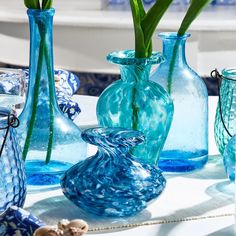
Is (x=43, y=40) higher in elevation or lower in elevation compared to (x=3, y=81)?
higher

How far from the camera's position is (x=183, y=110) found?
1.12 meters

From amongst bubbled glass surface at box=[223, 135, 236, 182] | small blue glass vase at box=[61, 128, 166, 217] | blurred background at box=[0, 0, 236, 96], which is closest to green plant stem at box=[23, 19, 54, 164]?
small blue glass vase at box=[61, 128, 166, 217]

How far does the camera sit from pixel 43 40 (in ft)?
3.37

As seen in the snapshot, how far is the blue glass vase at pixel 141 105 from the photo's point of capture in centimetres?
104

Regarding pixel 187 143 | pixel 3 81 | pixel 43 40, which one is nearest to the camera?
pixel 43 40

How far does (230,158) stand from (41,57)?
10.7 inches

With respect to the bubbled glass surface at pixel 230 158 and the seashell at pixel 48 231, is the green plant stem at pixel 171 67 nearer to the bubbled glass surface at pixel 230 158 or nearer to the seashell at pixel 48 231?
the bubbled glass surface at pixel 230 158

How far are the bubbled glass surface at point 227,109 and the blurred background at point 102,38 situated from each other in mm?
820

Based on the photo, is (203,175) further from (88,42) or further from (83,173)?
(88,42)

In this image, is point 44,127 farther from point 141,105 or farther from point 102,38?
point 102,38

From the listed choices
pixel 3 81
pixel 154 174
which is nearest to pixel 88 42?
pixel 3 81

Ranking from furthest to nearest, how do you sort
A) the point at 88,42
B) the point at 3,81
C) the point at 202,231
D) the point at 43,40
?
the point at 88,42, the point at 3,81, the point at 43,40, the point at 202,231

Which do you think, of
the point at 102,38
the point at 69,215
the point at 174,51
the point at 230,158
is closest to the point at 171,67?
the point at 174,51

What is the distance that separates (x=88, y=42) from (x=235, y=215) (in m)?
1.11
